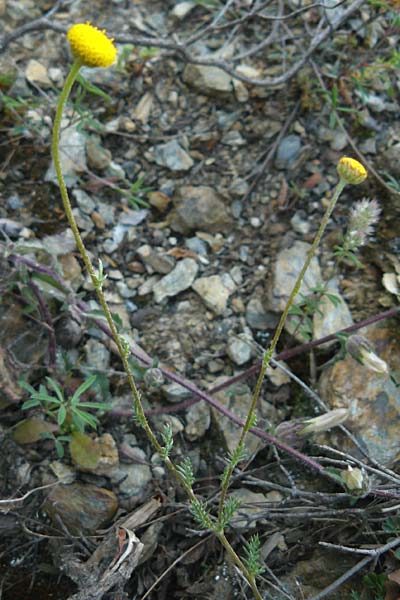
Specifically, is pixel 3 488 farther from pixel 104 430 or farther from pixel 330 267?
pixel 330 267

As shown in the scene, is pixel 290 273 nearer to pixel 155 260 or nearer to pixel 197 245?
pixel 197 245

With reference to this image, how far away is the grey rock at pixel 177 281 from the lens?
2.89 meters

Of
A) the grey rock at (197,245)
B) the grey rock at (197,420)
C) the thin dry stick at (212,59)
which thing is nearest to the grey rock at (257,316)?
the grey rock at (197,245)

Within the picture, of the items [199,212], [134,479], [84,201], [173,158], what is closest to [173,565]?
[134,479]

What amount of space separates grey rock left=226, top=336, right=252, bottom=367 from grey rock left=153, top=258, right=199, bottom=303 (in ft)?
1.25

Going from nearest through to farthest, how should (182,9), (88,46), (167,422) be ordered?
(88,46), (167,422), (182,9)

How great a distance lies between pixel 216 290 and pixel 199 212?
1.40 ft

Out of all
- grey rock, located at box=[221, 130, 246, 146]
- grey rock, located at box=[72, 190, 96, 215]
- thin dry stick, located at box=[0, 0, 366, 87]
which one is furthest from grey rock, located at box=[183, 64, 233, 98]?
grey rock, located at box=[72, 190, 96, 215]

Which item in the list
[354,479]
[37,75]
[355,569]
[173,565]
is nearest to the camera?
→ [354,479]

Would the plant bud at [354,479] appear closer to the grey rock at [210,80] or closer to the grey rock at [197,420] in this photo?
the grey rock at [197,420]

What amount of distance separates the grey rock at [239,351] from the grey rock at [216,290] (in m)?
0.19

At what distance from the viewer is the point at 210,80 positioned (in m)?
3.29

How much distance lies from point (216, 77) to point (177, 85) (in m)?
0.22

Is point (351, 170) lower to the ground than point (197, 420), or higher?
higher
